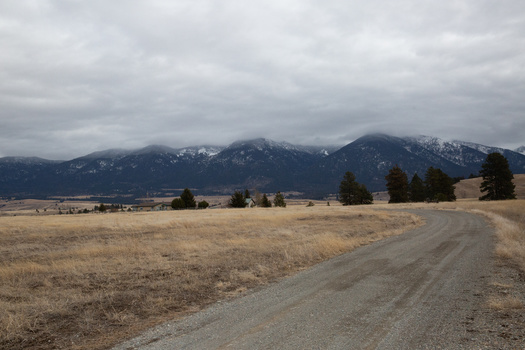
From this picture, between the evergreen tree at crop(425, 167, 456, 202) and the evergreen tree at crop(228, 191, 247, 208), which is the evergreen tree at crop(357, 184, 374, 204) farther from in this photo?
the evergreen tree at crop(228, 191, 247, 208)

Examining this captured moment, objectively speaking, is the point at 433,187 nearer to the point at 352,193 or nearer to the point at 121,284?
the point at 352,193

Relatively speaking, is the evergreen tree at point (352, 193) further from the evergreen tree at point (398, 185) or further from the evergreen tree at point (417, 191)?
the evergreen tree at point (417, 191)

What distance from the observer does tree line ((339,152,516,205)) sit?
67.2m

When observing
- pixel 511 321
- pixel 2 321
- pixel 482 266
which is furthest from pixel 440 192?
pixel 2 321

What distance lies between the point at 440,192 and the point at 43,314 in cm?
9062

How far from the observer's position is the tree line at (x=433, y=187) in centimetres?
6725

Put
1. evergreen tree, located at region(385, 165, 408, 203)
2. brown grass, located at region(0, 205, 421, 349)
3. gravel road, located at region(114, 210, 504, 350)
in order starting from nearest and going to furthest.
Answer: gravel road, located at region(114, 210, 504, 350)
brown grass, located at region(0, 205, 421, 349)
evergreen tree, located at region(385, 165, 408, 203)

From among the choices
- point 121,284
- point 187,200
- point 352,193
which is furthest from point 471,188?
point 121,284

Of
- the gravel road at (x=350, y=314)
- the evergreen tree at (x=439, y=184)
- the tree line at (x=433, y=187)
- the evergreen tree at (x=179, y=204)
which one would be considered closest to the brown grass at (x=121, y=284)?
the gravel road at (x=350, y=314)

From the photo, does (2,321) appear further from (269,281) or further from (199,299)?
(269,281)

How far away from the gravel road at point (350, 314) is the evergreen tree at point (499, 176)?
6939cm

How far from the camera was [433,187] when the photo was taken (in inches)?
3307

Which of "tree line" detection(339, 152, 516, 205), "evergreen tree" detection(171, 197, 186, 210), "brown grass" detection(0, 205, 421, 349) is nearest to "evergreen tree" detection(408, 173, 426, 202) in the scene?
"tree line" detection(339, 152, 516, 205)

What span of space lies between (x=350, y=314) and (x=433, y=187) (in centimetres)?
8882
